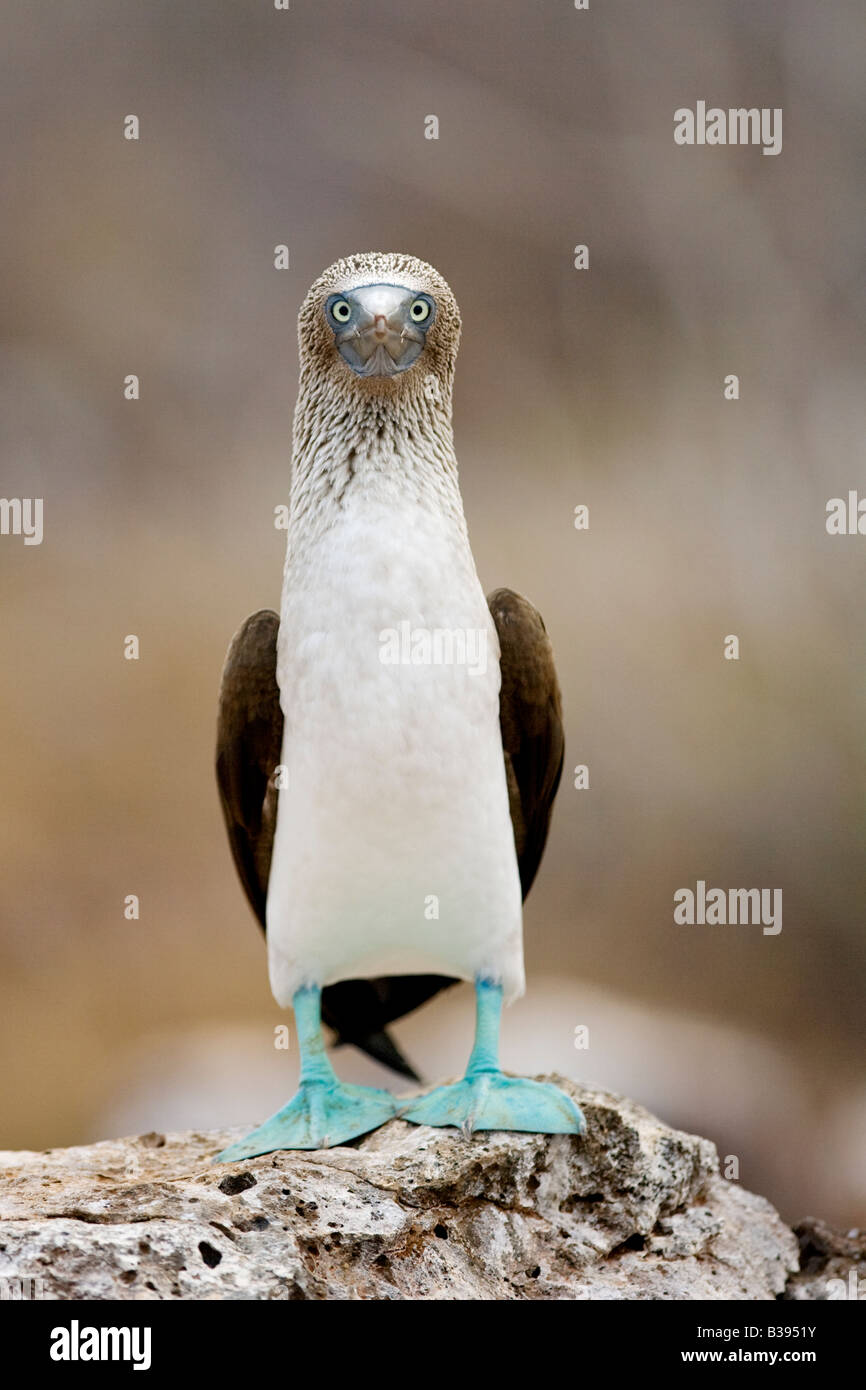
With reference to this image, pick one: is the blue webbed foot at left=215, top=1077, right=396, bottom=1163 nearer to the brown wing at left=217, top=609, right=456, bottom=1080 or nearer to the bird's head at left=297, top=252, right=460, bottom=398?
the brown wing at left=217, top=609, right=456, bottom=1080

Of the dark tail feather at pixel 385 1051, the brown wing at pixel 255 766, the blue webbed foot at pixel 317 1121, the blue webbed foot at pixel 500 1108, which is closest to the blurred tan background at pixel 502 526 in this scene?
the dark tail feather at pixel 385 1051

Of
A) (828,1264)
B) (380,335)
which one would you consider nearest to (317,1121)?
Result: (828,1264)

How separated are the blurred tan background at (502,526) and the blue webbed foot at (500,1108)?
236 centimetres

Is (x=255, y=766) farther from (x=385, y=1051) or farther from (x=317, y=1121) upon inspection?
(x=385, y=1051)

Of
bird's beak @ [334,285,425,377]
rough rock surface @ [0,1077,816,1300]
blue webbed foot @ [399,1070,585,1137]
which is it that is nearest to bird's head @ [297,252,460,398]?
bird's beak @ [334,285,425,377]

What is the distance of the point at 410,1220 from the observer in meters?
2.69

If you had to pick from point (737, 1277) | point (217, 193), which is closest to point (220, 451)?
point (217, 193)

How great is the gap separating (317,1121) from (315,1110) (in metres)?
0.04

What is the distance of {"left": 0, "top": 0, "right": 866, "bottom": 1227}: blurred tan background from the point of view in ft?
17.5

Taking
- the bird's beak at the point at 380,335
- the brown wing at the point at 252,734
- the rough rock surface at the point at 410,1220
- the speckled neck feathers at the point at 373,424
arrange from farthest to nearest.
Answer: the brown wing at the point at 252,734
the speckled neck feathers at the point at 373,424
the bird's beak at the point at 380,335
the rough rock surface at the point at 410,1220

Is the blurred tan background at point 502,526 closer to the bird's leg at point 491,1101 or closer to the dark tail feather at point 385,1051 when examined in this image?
the dark tail feather at point 385,1051

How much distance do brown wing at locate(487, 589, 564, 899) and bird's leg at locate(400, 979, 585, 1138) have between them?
466mm

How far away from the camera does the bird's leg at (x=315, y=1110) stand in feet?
10.2

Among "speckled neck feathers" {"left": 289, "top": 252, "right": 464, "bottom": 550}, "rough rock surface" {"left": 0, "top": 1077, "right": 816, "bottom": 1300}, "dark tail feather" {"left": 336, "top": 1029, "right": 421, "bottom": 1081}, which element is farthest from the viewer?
"dark tail feather" {"left": 336, "top": 1029, "right": 421, "bottom": 1081}
